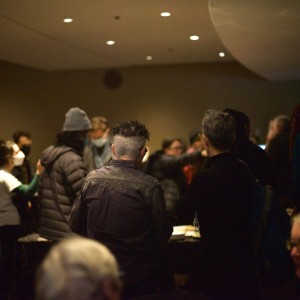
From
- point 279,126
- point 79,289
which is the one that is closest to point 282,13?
point 279,126

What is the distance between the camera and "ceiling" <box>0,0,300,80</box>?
18.6 feet

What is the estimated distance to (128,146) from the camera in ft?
9.72

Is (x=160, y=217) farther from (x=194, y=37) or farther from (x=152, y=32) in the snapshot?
(x=194, y=37)

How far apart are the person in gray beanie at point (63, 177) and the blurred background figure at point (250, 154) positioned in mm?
1037

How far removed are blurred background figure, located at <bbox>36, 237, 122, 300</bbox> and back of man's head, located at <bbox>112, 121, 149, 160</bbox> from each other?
55.5 inches

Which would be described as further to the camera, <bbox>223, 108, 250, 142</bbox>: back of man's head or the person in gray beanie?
the person in gray beanie

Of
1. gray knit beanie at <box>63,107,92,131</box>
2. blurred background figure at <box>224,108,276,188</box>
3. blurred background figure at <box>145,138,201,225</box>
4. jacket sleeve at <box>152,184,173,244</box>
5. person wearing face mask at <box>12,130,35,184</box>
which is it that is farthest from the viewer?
person wearing face mask at <box>12,130,35,184</box>

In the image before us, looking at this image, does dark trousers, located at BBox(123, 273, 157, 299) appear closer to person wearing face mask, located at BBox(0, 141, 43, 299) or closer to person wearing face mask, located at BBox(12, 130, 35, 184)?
person wearing face mask, located at BBox(0, 141, 43, 299)

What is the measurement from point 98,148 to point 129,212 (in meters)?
3.50

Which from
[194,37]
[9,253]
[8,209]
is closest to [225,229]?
[8,209]

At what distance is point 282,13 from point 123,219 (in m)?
3.14

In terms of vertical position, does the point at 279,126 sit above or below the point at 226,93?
below

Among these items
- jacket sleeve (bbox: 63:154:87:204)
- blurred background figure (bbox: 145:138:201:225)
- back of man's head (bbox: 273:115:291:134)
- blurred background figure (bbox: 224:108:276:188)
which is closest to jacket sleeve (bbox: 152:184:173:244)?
blurred background figure (bbox: 224:108:276:188)

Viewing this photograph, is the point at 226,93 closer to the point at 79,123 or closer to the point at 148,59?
the point at 148,59
